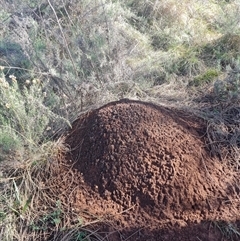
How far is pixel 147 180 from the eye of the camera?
2.39 metres

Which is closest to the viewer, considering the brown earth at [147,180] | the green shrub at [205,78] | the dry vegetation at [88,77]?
the brown earth at [147,180]

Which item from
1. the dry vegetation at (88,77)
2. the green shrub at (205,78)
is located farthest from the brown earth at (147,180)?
the green shrub at (205,78)

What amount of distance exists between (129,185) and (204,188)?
0.50m

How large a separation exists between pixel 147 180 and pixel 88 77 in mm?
1369

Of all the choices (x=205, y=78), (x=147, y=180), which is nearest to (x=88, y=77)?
(x=205, y=78)

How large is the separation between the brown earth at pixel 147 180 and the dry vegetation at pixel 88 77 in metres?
0.14

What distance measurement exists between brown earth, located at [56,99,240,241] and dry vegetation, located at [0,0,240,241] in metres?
0.14

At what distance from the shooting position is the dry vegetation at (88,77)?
250 cm

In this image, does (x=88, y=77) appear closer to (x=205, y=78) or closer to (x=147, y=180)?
(x=205, y=78)

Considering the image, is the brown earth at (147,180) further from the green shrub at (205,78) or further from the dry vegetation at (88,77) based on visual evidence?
the green shrub at (205,78)

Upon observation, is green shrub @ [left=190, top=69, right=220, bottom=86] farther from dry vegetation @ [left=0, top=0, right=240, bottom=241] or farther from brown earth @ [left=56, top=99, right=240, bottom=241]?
brown earth @ [left=56, top=99, right=240, bottom=241]

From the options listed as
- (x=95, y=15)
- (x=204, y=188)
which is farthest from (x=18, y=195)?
(x=95, y=15)

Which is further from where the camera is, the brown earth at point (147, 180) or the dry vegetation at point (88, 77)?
the dry vegetation at point (88, 77)

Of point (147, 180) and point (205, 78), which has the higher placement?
point (205, 78)
